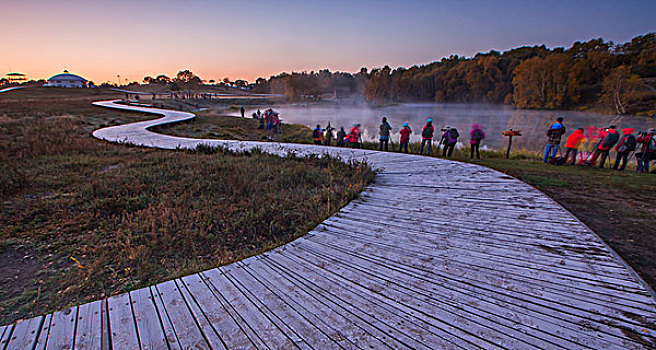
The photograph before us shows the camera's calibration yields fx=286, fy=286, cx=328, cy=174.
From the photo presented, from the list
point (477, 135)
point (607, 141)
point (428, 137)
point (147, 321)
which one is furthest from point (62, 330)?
point (607, 141)

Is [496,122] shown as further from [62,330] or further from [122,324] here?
[62,330]

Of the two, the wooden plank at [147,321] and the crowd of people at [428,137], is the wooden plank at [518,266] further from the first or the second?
the crowd of people at [428,137]

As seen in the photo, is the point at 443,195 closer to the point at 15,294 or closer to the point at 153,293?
the point at 153,293

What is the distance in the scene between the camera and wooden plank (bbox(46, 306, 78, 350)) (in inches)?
83.3

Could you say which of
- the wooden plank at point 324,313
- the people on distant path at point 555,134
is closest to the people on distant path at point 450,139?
the people on distant path at point 555,134

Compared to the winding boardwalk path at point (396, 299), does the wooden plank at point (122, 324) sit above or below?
below

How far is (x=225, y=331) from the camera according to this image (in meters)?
2.23

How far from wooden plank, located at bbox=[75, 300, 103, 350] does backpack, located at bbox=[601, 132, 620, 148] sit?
13.3 metres

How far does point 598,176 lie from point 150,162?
42.5ft

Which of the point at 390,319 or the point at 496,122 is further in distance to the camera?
the point at 496,122

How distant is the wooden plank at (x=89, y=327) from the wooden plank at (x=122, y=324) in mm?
74

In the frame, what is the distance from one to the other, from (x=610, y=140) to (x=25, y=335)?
13.8 meters

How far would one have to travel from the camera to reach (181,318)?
2.38 m

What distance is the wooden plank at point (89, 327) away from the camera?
2.12 meters
